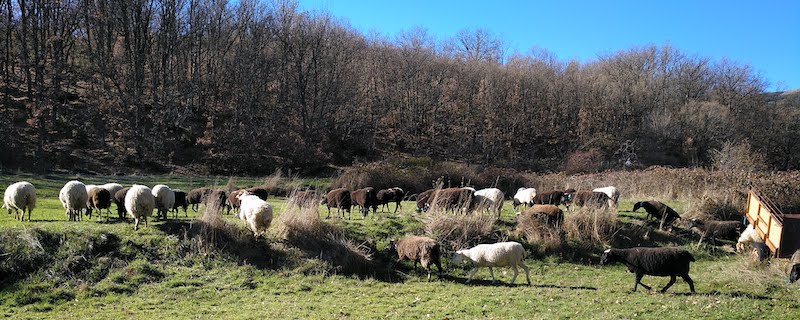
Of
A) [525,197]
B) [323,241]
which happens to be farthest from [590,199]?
[323,241]

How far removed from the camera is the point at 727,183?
23.5m

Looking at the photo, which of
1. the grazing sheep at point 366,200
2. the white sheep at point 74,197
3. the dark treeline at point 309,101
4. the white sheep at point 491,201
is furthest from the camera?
the dark treeline at point 309,101

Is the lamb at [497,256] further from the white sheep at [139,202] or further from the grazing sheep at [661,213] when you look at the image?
the white sheep at [139,202]

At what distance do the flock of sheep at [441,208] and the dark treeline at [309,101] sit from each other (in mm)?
22228

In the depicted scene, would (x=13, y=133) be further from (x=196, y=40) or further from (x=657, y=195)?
(x=657, y=195)

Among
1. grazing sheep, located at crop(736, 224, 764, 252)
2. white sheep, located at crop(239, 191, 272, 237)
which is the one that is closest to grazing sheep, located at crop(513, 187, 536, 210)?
grazing sheep, located at crop(736, 224, 764, 252)

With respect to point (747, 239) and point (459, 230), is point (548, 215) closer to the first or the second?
point (459, 230)

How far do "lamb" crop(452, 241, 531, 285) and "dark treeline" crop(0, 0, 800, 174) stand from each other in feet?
101

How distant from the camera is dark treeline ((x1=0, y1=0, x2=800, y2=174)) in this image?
139 ft

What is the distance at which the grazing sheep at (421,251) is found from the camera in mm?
13398

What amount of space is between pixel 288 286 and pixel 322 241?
91.5 inches

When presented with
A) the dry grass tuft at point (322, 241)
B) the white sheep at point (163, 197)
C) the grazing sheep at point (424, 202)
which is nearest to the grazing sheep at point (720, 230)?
the grazing sheep at point (424, 202)

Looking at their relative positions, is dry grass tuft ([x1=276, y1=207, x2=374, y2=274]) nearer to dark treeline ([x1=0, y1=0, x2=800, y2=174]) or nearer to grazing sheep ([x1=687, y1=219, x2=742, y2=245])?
grazing sheep ([x1=687, y1=219, x2=742, y2=245])

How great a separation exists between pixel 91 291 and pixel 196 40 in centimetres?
4284
